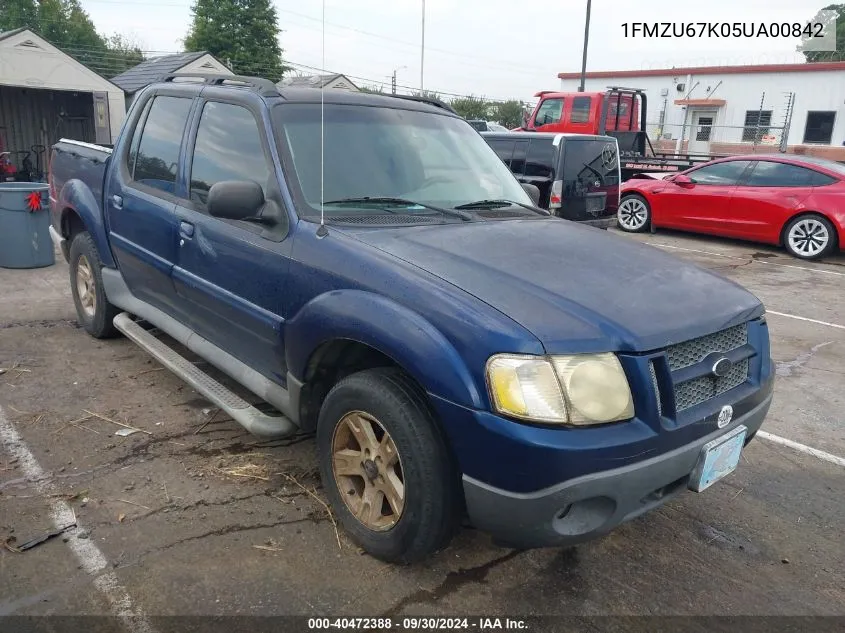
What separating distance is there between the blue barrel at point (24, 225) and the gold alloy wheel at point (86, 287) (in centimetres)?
283

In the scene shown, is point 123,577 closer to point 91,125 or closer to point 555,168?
point 555,168

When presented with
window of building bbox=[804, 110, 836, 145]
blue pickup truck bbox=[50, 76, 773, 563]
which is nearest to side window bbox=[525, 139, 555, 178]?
blue pickup truck bbox=[50, 76, 773, 563]

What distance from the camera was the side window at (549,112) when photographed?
15453mm

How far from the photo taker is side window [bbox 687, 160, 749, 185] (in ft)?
36.7

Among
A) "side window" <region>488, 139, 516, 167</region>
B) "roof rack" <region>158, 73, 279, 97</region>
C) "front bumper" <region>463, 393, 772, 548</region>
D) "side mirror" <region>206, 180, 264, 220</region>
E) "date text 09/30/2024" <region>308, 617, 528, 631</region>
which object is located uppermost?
→ "roof rack" <region>158, 73, 279, 97</region>

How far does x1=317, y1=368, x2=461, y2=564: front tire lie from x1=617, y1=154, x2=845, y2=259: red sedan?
1000cm

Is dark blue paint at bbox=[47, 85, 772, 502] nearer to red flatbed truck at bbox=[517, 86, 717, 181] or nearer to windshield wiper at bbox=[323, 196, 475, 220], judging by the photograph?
windshield wiper at bbox=[323, 196, 475, 220]

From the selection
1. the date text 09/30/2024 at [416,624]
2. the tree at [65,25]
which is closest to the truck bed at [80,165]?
the date text 09/30/2024 at [416,624]

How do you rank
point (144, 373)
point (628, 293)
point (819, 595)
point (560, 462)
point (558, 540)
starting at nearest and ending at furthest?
point (560, 462), point (558, 540), point (628, 293), point (819, 595), point (144, 373)

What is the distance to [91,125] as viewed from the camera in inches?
734

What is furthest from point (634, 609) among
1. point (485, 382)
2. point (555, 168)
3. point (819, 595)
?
point (555, 168)

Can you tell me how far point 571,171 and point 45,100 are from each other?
1597 cm

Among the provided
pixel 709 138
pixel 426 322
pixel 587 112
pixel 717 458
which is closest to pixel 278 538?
pixel 426 322

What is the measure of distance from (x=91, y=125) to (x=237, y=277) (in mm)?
18169
